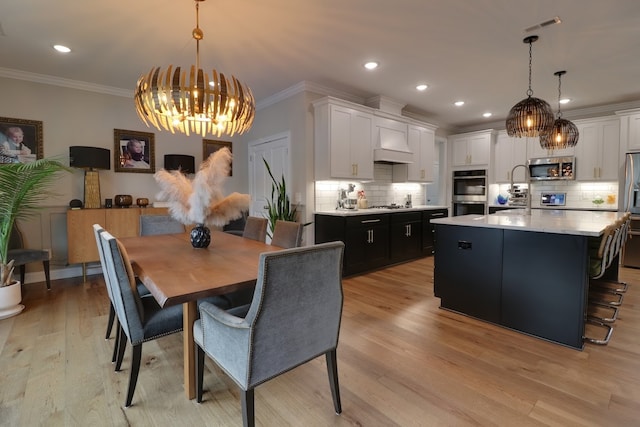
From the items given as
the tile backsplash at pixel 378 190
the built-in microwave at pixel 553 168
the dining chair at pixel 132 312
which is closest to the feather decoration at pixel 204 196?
the dining chair at pixel 132 312

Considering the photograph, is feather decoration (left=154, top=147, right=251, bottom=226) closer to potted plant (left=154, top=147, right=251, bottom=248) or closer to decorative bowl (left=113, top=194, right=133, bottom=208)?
potted plant (left=154, top=147, right=251, bottom=248)

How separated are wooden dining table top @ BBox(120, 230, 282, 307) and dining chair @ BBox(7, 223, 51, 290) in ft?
5.17

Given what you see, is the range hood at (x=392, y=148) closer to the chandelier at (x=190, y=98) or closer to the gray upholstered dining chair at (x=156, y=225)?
the chandelier at (x=190, y=98)

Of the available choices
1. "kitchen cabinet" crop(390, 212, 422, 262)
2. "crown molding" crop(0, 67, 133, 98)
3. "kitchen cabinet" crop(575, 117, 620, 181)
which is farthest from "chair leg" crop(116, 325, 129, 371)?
"kitchen cabinet" crop(575, 117, 620, 181)

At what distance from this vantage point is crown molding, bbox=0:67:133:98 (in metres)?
3.81

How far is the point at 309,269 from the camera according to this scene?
1.38 m

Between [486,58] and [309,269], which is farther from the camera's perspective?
[486,58]

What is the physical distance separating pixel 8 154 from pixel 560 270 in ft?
19.2

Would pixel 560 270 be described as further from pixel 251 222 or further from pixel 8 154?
pixel 8 154

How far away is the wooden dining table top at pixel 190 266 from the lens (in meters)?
1.45

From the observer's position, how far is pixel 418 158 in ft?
18.7

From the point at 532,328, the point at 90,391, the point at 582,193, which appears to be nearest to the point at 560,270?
the point at 532,328

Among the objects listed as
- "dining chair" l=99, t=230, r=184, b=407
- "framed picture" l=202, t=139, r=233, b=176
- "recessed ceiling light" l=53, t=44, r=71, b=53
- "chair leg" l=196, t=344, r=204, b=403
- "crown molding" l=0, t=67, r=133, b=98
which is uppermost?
Answer: "recessed ceiling light" l=53, t=44, r=71, b=53

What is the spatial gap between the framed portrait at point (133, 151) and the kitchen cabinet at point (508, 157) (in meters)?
6.27
